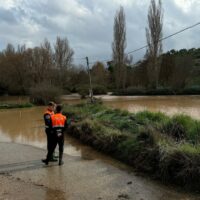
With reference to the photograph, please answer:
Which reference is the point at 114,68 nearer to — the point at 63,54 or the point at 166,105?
the point at 63,54

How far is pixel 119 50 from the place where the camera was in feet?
174

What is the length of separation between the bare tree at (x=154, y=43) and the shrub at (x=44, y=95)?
17.3 metres

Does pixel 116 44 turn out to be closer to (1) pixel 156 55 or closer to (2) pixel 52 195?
(1) pixel 156 55

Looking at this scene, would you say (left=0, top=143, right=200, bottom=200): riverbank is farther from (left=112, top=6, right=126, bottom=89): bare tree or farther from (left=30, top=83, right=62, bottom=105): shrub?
(left=112, top=6, right=126, bottom=89): bare tree

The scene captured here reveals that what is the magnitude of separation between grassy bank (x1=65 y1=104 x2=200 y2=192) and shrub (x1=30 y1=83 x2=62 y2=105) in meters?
23.2

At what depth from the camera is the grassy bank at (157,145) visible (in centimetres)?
726

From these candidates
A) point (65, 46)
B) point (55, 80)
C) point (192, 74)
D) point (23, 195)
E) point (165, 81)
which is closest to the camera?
point (23, 195)

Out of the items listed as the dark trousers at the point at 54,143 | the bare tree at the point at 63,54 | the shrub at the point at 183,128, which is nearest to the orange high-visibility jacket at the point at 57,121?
the dark trousers at the point at 54,143

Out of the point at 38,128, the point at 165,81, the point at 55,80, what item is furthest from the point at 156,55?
the point at 38,128

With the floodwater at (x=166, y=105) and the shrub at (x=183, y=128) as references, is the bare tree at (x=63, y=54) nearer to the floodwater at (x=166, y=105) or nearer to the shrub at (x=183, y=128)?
the floodwater at (x=166, y=105)

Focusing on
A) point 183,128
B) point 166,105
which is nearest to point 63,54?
point 166,105

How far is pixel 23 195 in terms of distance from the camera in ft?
22.3

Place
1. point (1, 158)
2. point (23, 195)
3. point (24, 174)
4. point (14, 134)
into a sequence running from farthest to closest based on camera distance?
1. point (14, 134)
2. point (1, 158)
3. point (24, 174)
4. point (23, 195)

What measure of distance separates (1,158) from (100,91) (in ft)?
142
